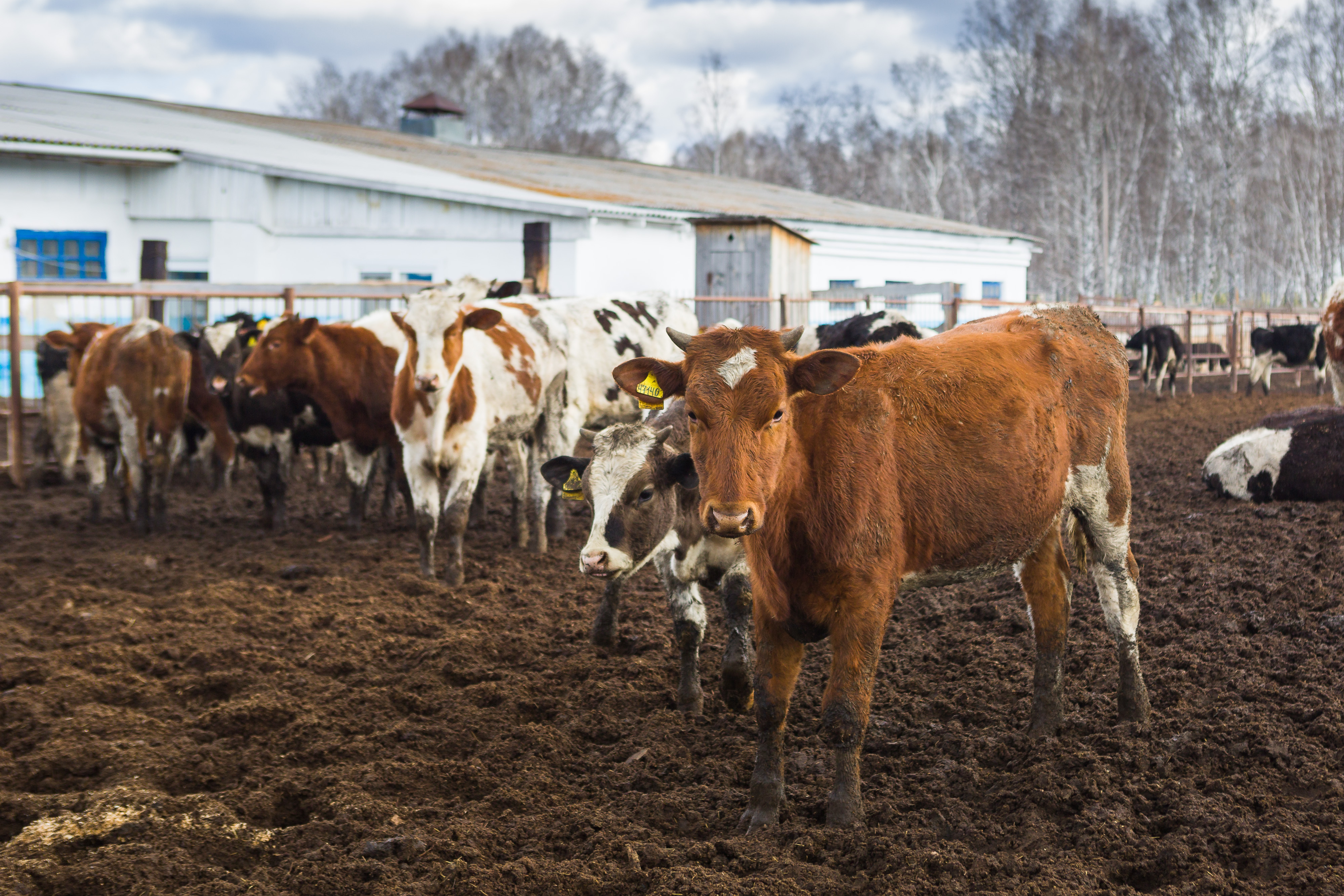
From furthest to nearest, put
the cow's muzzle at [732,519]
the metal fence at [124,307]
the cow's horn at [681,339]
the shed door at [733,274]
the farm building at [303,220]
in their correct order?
1. the farm building at [303,220]
2. the shed door at [733,274]
3. the metal fence at [124,307]
4. the cow's horn at [681,339]
5. the cow's muzzle at [732,519]

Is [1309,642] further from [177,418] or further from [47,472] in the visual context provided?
[47,472]

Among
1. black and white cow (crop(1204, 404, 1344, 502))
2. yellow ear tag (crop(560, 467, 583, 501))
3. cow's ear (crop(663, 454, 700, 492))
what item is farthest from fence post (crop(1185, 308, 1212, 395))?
cow's ear (crop(663, 454, 700, 492))

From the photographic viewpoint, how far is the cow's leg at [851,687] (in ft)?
11.8

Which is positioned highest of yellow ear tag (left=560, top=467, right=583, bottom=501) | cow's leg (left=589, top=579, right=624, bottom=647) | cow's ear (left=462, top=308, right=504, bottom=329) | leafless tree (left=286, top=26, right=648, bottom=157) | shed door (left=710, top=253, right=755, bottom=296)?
leafless tree (left=286, top=26, right=648, bottom=157)

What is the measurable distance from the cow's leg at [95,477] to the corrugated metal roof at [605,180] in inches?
402

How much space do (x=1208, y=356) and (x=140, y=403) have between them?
22.9 meters

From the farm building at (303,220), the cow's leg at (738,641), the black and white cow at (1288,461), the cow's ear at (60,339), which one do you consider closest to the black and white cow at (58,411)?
the cow's ear at (60,339)

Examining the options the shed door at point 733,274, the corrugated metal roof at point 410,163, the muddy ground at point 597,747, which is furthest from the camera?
the corrugated metal roof at point 410,163

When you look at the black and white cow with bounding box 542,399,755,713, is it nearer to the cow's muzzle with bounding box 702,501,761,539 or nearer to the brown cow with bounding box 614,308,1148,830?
the brown cow with bounding box 614,308,1148,830

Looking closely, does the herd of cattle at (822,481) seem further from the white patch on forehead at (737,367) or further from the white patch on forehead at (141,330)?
the white patch on forehead at (141,330)

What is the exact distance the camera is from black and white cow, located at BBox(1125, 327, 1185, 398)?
22.0 m

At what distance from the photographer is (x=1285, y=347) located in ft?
72.5

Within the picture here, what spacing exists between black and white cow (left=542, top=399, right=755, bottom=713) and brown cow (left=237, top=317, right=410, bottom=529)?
4184 millimetres

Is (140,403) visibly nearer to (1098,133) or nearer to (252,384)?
(252,384)
